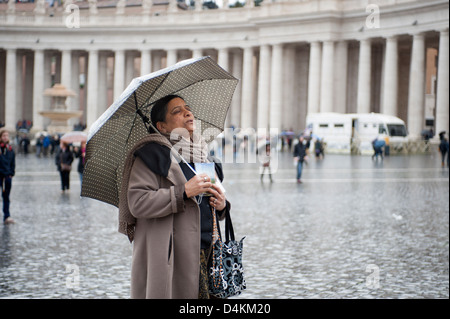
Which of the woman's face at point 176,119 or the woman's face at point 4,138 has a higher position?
the woman's face at point 176,119

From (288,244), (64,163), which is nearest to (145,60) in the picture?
(64,163)

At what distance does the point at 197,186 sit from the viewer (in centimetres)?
412

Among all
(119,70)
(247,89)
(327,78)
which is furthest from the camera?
(119,70)

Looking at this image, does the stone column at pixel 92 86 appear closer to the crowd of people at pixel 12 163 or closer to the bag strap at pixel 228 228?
the crowd of people at pixel 12 163

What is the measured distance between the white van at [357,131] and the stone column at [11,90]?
122ft

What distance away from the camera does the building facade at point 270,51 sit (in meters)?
52.7

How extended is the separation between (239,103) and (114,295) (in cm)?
6378

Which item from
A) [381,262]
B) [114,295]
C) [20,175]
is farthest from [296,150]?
[114,295]

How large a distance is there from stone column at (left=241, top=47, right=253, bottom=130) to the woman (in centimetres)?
6101

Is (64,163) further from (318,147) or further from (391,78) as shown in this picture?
(391,78)

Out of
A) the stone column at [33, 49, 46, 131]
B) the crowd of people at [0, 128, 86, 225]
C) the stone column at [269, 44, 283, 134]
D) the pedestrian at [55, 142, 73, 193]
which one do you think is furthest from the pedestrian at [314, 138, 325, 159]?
the stone column at [33, 49, 46, 131]

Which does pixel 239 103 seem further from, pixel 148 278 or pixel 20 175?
pixel 148 278

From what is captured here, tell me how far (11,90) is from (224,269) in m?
73.2

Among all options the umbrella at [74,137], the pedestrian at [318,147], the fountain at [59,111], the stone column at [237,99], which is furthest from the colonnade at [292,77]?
the umbrella at [74,137]
